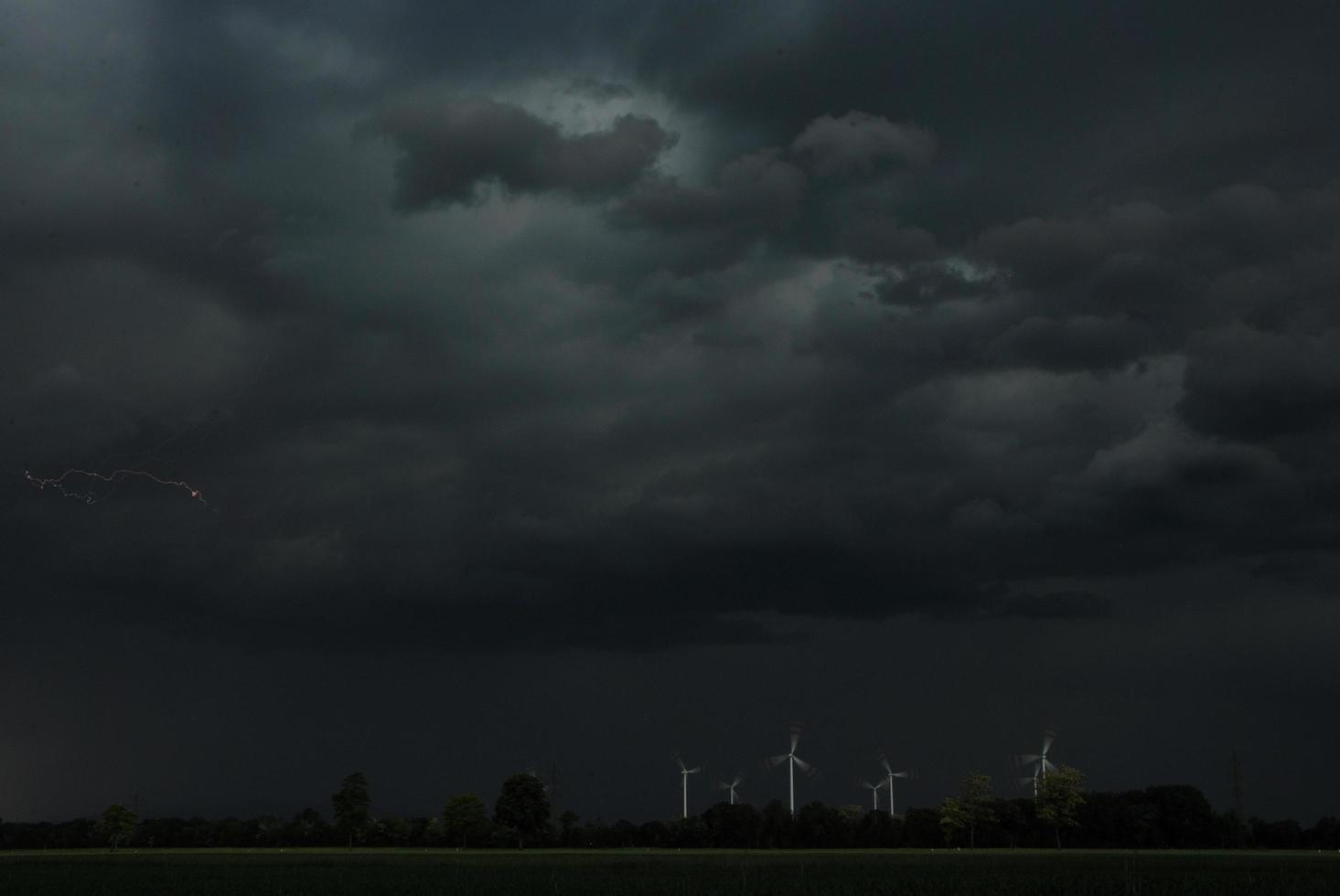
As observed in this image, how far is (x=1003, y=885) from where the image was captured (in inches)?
2253

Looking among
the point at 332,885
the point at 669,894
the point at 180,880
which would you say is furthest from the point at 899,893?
the point at 180,880

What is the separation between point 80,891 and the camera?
230ft

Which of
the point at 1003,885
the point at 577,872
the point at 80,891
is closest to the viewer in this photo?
the point at 1003,885

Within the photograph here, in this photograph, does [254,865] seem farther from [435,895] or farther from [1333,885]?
[1333,885]

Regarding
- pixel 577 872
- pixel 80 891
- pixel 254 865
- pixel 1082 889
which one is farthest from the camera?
pixel 254 865

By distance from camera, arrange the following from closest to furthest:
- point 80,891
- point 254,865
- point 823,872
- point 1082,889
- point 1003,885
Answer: point 1082,889
point 1003,885
point 80,891
point 823,872
point 254,865

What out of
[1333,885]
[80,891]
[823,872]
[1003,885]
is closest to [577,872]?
[823,872]

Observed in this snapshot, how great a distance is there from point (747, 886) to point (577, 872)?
3547 cm

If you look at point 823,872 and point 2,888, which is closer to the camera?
point 2,888

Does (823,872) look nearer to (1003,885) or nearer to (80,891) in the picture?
(1003,885)

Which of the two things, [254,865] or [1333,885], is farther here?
[254,865]

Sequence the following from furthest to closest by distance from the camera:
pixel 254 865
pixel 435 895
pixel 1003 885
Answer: pixel 254 865, pixel 435 895, pixel 1003 885

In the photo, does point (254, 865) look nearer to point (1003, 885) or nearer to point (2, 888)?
point (2, 888)

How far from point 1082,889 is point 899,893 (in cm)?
881
